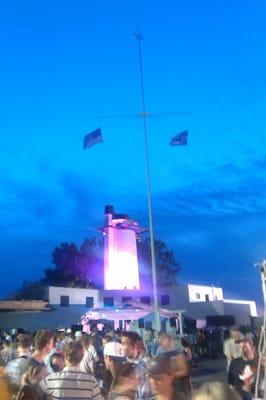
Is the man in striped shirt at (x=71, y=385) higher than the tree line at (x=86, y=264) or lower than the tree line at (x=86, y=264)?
lower

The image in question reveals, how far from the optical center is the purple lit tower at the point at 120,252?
50722 mm

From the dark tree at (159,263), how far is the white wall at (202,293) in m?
13.6

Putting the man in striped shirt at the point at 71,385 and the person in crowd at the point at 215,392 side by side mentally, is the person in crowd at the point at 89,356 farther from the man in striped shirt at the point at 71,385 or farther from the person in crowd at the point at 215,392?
the person in crowd at the point at 215,392

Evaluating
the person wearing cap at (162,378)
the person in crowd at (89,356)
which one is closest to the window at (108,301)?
the person in crowd at (89,356)

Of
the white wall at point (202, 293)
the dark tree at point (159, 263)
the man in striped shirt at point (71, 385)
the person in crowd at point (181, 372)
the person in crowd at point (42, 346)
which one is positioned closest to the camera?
the person in crowd at point (181, 372)

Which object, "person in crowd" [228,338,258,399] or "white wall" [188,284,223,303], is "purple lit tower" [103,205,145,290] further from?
"person in crowd" [228,338,258,399]

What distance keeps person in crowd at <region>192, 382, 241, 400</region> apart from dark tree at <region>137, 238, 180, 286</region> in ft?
211

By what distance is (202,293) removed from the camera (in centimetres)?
5178

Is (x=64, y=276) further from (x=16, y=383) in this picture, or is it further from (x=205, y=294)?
(x=16, y=383)

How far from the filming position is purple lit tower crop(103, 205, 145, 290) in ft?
166

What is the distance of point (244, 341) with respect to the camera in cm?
713

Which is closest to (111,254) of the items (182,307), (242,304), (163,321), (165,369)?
(182,307)

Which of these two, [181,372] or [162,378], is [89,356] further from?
[162,378]

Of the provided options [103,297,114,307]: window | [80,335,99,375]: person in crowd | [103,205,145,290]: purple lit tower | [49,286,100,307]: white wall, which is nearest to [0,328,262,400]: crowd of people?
[80,335,99,375]: person in crowd
